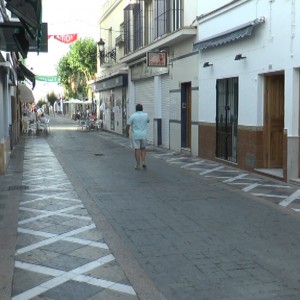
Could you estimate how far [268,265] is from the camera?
215 inches

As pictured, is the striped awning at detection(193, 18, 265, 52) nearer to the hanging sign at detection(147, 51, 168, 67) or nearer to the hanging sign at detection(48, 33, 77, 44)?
the hanging sign at detection(147, 51, 168, 67)

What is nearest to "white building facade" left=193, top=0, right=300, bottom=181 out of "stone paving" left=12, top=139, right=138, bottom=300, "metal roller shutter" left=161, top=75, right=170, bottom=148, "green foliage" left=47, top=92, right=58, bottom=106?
"metal roller shutter" left=161, top=75, right=170, bottom=148

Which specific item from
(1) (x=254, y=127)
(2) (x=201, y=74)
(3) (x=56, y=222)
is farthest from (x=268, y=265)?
(2) (x=201, y=74)

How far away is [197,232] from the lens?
690 cm

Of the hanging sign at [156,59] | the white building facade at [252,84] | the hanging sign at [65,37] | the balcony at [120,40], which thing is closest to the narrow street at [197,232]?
the white building facade at [252,84]

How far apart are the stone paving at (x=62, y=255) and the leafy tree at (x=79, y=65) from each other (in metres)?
38.6

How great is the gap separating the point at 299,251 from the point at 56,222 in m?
3.42

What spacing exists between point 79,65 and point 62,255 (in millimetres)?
43783

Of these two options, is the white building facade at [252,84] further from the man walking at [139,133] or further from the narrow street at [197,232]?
the man walking at [139,133]

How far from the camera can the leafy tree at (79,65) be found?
46969 mm

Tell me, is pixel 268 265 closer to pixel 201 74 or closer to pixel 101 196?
pixel 101 196

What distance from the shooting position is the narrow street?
495 centimetres

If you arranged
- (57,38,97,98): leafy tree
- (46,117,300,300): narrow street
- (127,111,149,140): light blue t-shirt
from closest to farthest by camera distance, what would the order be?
(46,117,300,300): narrow street, (127,111,149,140): light blue t-shirt, (57,38,97,98): leafy tree

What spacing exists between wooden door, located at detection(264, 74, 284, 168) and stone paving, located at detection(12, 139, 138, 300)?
4.89m
